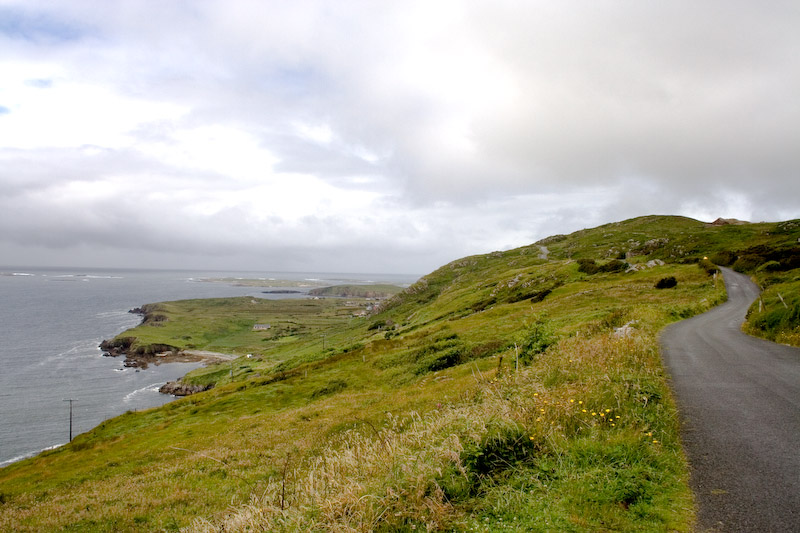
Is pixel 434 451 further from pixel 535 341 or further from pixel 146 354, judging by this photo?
pixel 146 354

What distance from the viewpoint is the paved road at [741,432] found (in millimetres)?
6949

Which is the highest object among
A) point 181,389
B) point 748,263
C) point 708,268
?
point 748,263

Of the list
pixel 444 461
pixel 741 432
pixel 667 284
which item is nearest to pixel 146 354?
pixel 667 284

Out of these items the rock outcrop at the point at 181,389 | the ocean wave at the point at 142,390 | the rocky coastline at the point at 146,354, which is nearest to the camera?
the ocean wave at the point at 142,390

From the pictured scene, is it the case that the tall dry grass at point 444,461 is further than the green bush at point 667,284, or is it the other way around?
the green bush at point 667,284

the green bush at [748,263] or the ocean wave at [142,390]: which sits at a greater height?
the green bush at [748,263]

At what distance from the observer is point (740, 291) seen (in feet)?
194

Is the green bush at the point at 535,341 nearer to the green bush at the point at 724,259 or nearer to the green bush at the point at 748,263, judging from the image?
the green bush at the point at 748,263

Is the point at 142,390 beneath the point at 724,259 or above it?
beneath

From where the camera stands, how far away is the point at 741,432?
1032 cm

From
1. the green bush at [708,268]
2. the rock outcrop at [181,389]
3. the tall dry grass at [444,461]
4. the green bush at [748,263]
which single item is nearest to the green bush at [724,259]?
the green bush at [748,263]

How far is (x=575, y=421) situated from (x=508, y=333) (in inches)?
1586

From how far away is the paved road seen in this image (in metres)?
6.95

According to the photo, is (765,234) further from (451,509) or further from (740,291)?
(451,509)
